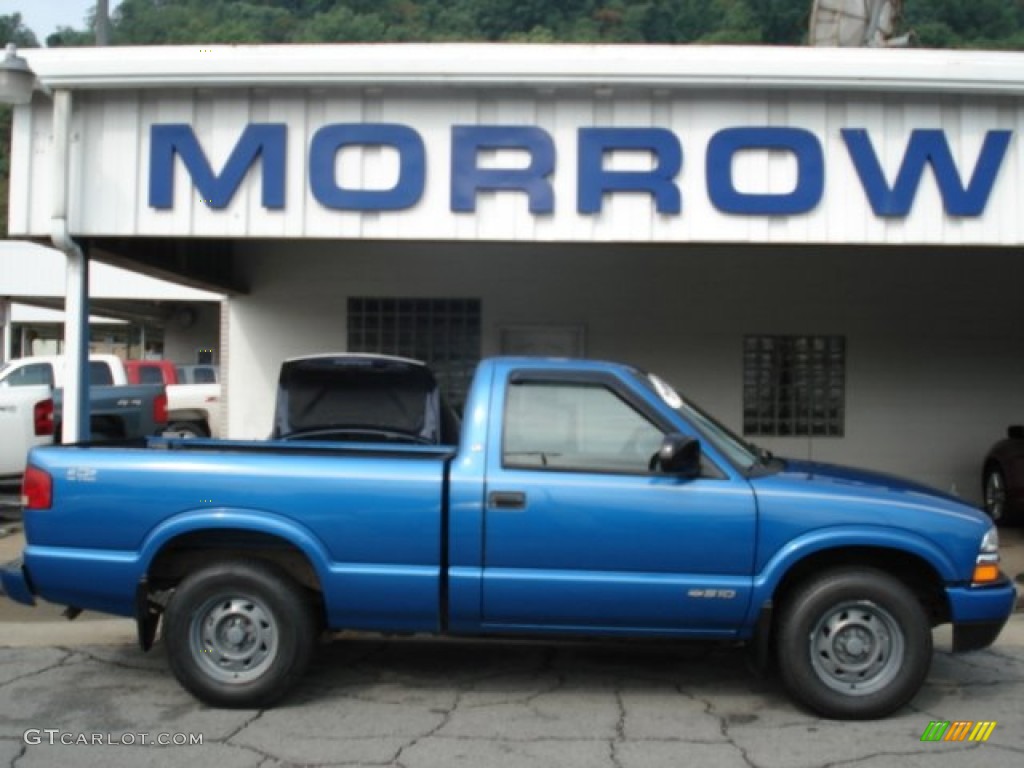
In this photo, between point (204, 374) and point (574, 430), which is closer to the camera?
point (574, 430)

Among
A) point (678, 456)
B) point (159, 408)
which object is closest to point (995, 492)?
point (678, 456)

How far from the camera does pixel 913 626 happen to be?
505 cm

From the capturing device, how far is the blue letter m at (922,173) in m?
8.01

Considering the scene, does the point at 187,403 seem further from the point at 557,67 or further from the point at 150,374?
the point at 557,67

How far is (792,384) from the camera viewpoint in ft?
40.8

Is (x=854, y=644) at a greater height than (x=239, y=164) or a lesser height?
lesser

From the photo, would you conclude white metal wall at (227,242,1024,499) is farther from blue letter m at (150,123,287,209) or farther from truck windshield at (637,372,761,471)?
truck windshield at (637,372,761,471)

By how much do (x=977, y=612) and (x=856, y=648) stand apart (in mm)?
612

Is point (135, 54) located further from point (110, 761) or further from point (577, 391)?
point (110, 761)

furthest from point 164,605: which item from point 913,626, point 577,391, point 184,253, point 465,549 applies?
point 184,253

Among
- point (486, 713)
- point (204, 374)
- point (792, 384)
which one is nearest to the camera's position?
point (486, 713)

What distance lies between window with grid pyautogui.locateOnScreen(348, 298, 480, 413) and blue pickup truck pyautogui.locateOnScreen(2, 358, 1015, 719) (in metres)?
7.25

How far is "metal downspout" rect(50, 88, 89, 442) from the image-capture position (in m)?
8.12

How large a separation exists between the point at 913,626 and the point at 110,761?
3829mm
